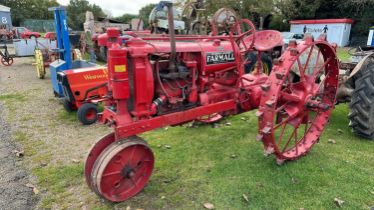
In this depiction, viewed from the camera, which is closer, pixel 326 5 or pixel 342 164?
pixel 342 164

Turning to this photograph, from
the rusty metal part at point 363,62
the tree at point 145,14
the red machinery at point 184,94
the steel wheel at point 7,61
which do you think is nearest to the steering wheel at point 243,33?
the red machinery at point 184,94

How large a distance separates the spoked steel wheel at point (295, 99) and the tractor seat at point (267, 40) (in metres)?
0.49

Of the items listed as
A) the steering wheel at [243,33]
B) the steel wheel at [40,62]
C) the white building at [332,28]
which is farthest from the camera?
the white building at [332,28]

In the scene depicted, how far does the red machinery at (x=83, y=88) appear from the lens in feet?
17.3

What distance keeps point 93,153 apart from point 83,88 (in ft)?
9.11

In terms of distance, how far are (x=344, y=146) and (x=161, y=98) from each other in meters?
2.75

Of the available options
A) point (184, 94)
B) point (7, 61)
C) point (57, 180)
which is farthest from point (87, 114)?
point (7, 61)

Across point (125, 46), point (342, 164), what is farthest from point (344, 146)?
point (125, 46)

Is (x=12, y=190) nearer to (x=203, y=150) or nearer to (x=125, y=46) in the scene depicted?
(x=125, y=46)

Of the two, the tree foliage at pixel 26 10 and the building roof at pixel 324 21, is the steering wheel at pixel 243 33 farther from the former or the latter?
the tree foliage at pixel 26 10

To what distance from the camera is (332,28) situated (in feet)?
76.8

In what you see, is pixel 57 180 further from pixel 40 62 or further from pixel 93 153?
pixel 40 62

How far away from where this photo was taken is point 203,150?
13.4 feet

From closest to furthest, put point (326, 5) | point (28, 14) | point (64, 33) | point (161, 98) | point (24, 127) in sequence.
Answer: point (161, 98) → point (24, 127) → point (64, 33) → point (326, 5) → point (28, 14)
